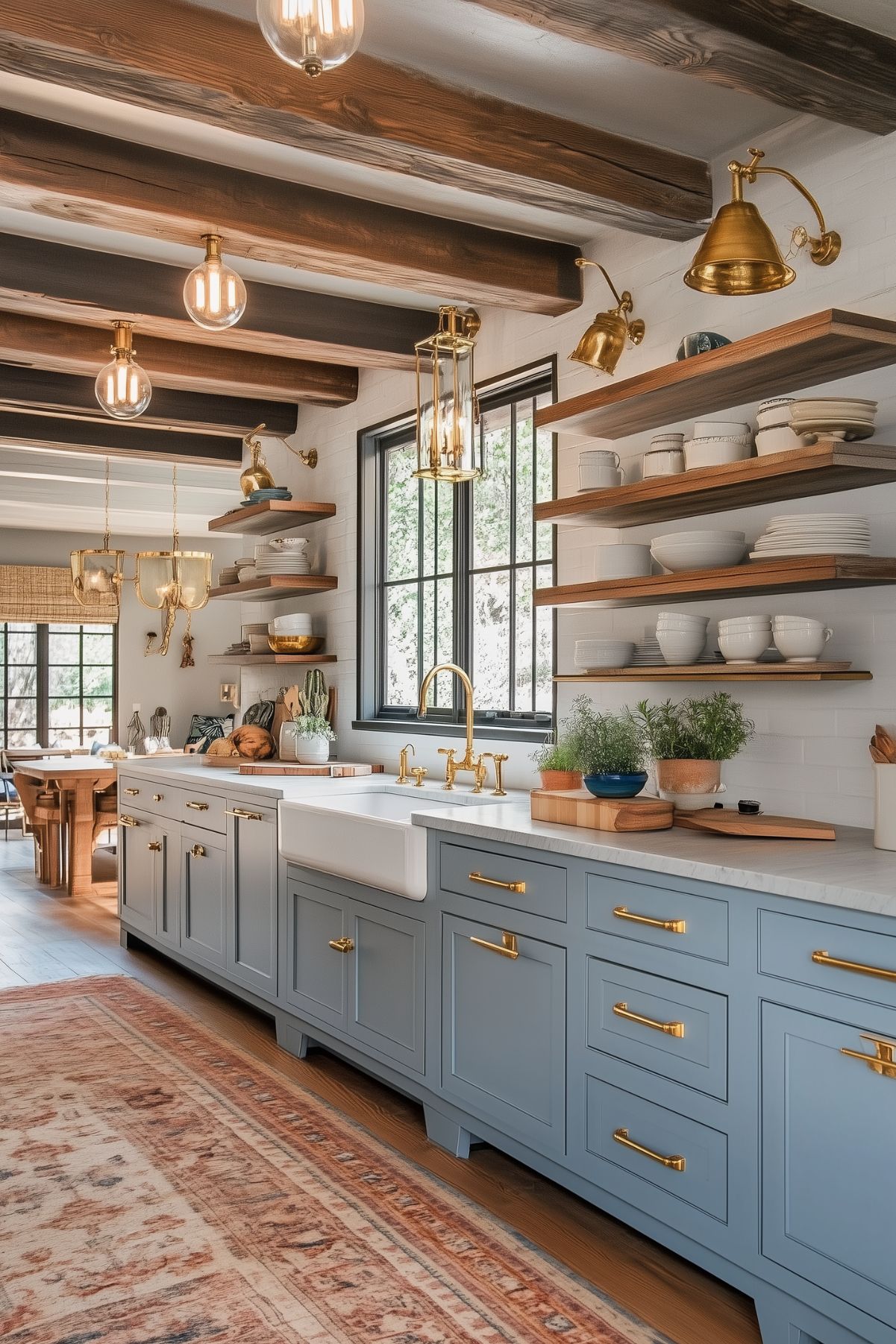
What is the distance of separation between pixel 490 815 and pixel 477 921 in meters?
0.31

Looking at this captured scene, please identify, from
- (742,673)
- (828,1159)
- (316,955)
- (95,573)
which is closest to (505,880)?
(742,673)

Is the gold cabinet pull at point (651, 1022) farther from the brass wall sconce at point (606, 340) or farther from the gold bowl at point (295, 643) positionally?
the gold bowl at point (295, 643)

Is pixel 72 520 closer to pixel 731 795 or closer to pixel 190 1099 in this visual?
pixel 190 1099

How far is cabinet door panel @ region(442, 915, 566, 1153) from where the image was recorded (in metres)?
2.65

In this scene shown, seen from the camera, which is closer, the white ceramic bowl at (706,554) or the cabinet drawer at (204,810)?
the white ceramic bowl at (706,554)

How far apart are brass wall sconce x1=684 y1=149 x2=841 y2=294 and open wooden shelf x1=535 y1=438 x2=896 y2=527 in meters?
0.37

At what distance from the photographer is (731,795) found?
10.1 feet

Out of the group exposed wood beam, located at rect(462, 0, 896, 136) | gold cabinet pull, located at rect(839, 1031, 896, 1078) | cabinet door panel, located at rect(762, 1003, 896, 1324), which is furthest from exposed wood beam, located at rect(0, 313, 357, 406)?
gold cabinet pull, located at rect(839, 1031, 896, 1078)

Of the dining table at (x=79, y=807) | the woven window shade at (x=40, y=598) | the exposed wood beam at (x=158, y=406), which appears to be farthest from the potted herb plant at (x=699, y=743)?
the woven window shade at (x=40, y=598)

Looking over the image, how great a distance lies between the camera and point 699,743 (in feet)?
9.50

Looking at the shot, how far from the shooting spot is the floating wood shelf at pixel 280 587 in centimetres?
515

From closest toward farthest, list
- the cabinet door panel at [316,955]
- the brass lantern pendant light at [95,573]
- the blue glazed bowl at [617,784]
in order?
1. the blue glazed bowl at [617,784]
2. the cabinet door panel at [316,955]
3. the brass lantern pendant light at [95,573]

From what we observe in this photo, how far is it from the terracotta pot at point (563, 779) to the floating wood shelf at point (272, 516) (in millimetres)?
2350

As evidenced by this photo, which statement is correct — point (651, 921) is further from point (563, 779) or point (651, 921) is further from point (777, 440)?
point (777, 440)
